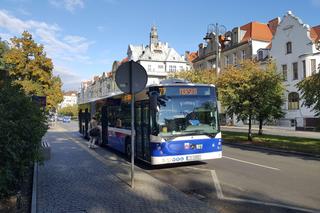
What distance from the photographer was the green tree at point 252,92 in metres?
21.0

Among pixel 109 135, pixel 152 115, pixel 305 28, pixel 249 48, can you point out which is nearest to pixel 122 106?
pixel 109 135

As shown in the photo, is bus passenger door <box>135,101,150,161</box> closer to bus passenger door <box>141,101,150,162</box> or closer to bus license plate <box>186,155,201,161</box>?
bus passenger door <box>141,101,150,162</box>

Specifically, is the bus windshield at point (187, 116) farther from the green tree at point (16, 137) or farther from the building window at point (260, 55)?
the building window at point (260, 55)

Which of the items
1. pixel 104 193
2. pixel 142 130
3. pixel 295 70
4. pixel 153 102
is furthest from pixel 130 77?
pixel 295 70

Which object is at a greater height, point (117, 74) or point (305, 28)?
point (305, 28)

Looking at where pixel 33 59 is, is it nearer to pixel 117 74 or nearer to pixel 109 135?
pixel 109 135

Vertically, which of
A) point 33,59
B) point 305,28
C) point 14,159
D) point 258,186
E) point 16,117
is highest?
point 305,28

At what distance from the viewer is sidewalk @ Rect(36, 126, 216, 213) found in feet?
21.8

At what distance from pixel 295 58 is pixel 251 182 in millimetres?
37546

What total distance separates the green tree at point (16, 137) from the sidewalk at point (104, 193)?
762 mm

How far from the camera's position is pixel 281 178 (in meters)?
10.0

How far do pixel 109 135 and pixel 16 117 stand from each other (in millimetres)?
10407

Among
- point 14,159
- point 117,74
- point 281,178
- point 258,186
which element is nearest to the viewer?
point 14,159

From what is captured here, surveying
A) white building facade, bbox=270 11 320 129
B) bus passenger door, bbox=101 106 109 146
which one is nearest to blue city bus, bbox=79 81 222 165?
bus passenger door, bbox=101 106 109 146
